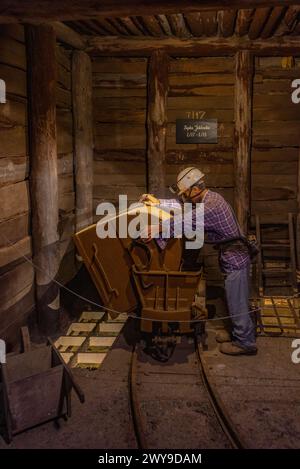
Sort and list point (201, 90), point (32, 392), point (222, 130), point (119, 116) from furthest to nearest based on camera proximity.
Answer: point (119, 116), point (222, 130), point (201, 90), point (32, 392)

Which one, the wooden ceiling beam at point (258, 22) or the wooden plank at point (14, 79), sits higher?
the wooden ceiling beam at point (258, 22)

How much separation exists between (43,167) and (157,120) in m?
3.05

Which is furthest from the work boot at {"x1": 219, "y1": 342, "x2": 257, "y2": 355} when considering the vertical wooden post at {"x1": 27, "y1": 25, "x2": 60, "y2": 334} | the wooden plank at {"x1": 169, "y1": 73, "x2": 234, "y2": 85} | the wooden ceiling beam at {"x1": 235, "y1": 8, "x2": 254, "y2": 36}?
the wooden plank at {"x1": 169, "y1": 73, "x2": 234, "y2": 85}

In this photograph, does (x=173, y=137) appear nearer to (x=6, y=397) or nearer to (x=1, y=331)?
(x=1, y=331)

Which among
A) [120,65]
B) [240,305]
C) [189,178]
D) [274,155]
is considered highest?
[120,65]

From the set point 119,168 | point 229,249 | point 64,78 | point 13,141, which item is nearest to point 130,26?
point 64,78

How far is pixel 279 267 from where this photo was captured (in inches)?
386

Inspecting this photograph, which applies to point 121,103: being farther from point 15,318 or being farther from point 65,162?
point 15,318

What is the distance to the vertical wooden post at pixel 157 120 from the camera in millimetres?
9234

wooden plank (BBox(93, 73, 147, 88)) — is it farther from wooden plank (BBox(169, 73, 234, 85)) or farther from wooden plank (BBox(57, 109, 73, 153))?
wooden plank (BBox(57, 109, 73, 153))

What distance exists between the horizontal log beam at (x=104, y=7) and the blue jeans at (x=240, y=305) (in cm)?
338

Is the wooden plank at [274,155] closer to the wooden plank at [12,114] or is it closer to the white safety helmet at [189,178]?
the white safety helmet at [189,178]

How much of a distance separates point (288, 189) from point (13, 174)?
5453 mm

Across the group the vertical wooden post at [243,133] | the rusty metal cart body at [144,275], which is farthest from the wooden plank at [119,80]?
the rusty metal cart body at [144,275]
